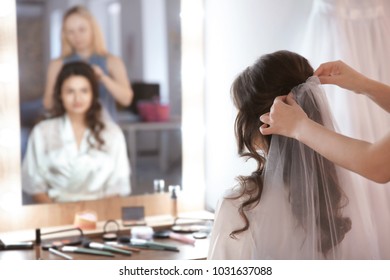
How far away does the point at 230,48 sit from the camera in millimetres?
1514

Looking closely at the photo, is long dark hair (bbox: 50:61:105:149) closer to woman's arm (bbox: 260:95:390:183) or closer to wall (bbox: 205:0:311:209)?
wall (bbox: 205:0:311:209)

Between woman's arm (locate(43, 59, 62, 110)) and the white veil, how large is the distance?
0.72 m

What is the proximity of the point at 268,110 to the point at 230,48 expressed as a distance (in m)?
0.47

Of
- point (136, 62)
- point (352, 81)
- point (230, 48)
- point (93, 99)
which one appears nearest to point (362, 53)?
point (352, 81)

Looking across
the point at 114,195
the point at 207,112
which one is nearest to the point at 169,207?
the point at 114,195

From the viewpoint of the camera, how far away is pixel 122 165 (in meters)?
1.65

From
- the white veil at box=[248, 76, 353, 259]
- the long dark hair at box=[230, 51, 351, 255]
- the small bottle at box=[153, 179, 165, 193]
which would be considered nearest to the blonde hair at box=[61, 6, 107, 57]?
the small bottle at box=[153, 179, 165, 193]

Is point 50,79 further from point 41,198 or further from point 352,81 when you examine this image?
point 352,81

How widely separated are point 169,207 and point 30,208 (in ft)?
1.35

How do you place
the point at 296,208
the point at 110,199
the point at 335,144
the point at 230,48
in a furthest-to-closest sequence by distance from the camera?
the point at 110,199
the point at 230,48
the point at 296,208
the point at 335,144

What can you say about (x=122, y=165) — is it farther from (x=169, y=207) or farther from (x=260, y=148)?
(x=260, y=148)

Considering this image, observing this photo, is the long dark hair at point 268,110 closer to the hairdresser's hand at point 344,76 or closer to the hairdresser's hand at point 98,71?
the hairdresser's hand at point 344,76
